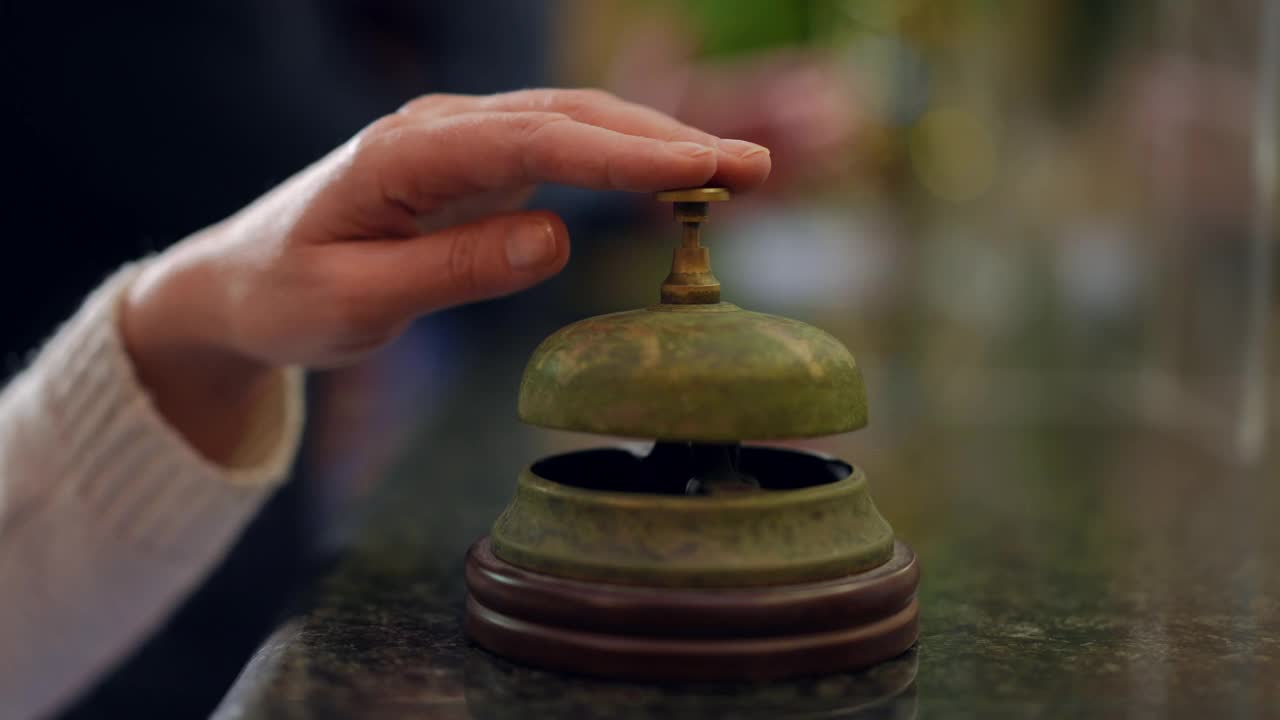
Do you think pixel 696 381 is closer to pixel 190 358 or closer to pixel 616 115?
pixel 616 115

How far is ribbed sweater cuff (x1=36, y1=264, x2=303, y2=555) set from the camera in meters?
0.98

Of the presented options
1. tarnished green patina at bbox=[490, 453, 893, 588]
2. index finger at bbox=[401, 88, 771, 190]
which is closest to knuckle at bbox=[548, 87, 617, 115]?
index finger at bbox=[401, 88, 771, 190]

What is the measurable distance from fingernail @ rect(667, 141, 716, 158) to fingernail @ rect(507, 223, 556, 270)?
13cm

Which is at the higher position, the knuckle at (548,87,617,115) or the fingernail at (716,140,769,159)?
the knuckle at (548,87,617,115)

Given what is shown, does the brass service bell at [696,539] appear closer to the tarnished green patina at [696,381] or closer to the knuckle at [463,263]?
the tarnished green patina at [696,381]

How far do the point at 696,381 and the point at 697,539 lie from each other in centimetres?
8

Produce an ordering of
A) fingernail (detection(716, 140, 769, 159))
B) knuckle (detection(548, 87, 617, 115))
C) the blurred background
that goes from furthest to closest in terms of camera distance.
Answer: the blurred background
knuckle (detection(548, 87, 617, 115))
fingernail (detection(716, 140, 769, 159))

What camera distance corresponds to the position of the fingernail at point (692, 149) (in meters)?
0.68

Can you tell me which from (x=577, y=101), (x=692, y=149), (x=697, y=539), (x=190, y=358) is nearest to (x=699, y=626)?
(x=697, y=539)

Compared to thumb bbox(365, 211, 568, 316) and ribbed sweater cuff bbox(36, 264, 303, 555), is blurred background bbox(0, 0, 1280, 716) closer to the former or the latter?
ribbed sweater cuff bbox(36, 264, 303, 555)

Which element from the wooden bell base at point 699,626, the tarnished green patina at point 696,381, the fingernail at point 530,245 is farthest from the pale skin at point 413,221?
the wooden bell base at point 699,626

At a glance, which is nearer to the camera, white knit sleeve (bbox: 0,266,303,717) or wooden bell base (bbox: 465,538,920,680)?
wooden bell base (bbox: 465,538,920,680)

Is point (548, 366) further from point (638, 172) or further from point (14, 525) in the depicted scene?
point (14, 525)

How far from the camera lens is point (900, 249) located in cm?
333
